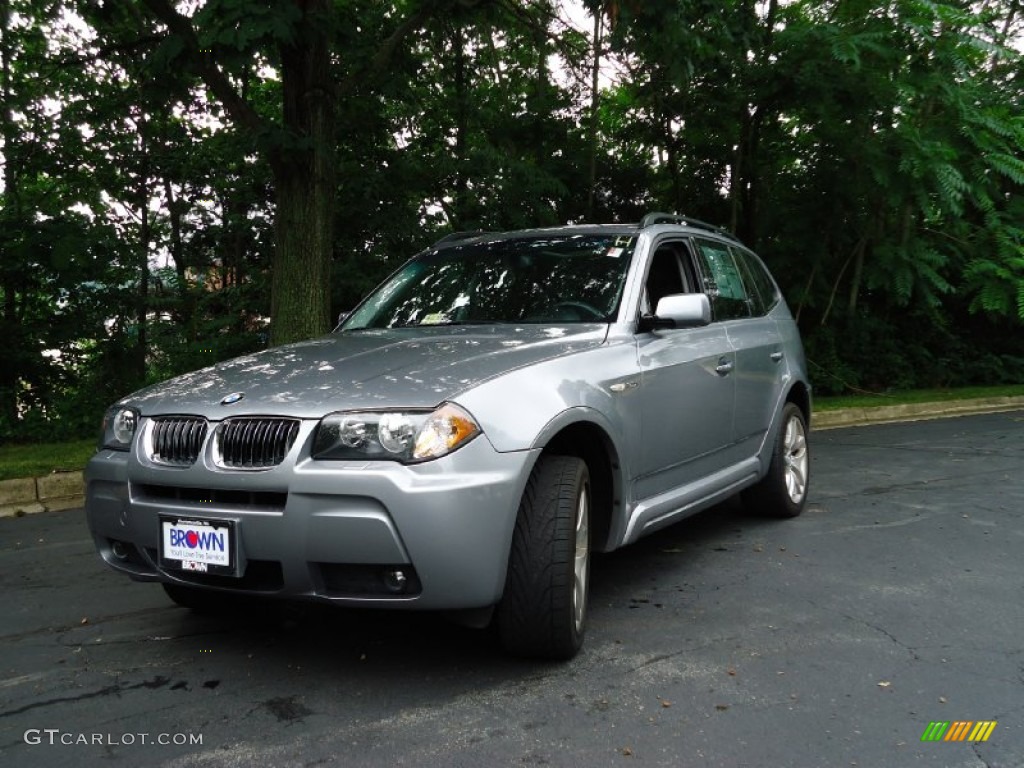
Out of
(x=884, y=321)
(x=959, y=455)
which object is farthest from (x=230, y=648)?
(x=884, y=321)

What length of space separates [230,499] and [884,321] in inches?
593

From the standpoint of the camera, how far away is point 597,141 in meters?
14.7

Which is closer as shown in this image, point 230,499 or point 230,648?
point 230,499

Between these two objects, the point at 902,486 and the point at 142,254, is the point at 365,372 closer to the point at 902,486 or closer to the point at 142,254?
the point at 902,486

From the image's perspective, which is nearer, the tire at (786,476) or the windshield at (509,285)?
the windshield at (509,285)

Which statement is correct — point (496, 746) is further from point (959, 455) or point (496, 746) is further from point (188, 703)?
point (959, 455)

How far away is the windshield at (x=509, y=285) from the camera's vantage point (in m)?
4.33

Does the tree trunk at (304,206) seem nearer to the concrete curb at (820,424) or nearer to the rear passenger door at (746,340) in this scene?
the concrete curb at (820,424)

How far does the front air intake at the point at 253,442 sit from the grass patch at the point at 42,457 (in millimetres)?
3738

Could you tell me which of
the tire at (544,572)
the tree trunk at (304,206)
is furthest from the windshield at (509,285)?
the tree trunk at (304,206)

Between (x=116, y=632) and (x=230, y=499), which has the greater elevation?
Result: (x=230, y=499)

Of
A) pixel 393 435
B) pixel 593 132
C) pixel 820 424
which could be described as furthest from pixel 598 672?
pixel 593 132

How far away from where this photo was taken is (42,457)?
8.03 meters

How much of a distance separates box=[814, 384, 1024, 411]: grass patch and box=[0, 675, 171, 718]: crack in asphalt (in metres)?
10.1
